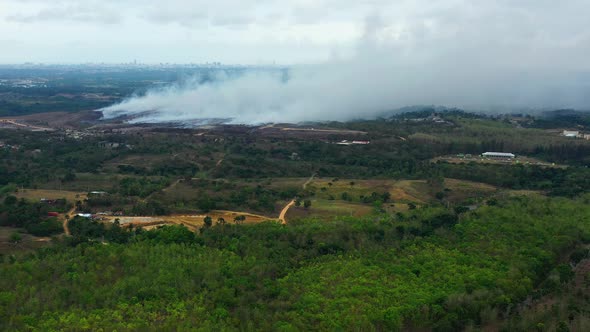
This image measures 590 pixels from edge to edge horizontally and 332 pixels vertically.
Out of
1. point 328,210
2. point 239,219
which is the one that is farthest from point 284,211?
point 239,219

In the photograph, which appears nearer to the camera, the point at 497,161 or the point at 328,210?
the point at 328,210

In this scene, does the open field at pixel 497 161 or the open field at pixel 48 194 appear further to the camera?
the open field at pixel 497 161

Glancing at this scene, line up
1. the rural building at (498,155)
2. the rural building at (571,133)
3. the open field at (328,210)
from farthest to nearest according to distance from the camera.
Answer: the rural building at (571,133) → the rural building at (498,155) → the open field at (328,210)

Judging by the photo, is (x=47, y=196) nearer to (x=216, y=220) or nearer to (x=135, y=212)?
(x=135, y=212)

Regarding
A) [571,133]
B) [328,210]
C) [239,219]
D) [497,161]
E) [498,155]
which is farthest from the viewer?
[571,133]

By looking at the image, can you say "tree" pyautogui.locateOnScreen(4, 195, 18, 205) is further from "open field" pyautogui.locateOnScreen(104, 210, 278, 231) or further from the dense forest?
the dense forest

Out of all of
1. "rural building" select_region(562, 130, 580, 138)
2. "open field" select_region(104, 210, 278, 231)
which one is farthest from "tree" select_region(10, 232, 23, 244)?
"rural building" select_region(562, 130, 580, 138)

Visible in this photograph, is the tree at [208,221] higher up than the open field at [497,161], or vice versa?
the open field at [497,161]

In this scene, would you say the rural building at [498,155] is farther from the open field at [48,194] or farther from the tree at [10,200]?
the tree at [10,200]

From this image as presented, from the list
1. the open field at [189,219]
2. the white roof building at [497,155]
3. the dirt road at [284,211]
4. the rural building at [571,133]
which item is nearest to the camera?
the open field at [189,219]

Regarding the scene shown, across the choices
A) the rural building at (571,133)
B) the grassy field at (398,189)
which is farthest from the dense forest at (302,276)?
the rural building at (571,133)

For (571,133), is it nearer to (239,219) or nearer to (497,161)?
(497,161)
